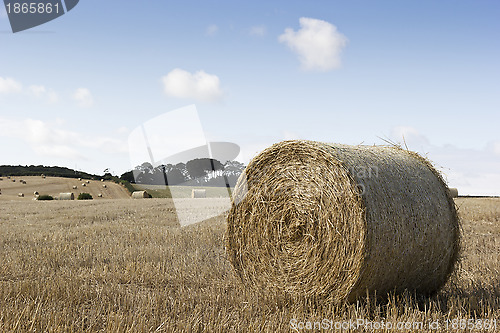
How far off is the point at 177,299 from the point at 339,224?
6.23 feet

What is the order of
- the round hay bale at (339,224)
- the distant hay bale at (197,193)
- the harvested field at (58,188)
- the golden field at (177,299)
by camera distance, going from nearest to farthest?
the golden field at (177,299), the round hay bale at (339,224), the distant hay bale at (197,193), the harvested field at (58,188)

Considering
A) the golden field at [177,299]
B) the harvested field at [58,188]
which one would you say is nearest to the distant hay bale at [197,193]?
the harvested field at [58,188]

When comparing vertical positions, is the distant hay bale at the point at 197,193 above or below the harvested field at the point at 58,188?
below

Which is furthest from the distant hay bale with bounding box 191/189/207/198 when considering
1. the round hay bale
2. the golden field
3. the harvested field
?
the round hay bale

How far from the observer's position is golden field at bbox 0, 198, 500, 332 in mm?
4023

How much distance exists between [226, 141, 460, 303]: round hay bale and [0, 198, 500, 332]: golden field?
235 millimetres

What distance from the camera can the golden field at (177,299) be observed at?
4.02 meters

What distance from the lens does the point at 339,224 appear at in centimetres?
471

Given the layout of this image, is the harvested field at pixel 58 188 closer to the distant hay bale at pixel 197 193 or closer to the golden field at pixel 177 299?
the distant hay bale at pixel 197 193

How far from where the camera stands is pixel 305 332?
12.9ft

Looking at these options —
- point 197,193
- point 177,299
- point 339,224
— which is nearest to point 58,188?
point 197,193

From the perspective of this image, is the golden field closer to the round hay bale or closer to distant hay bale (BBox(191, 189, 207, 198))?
the round hay bale

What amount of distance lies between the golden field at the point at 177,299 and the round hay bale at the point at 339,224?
235mm

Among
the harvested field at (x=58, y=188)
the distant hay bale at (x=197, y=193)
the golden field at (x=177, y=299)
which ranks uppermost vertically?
the harvested field at (x=58, y=188)
